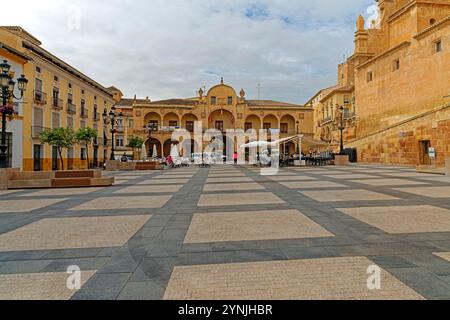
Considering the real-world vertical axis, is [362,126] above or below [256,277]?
above

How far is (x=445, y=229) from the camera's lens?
458cm

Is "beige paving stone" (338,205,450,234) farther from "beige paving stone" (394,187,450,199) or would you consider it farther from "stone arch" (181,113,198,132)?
"stone arch" (181,113,198,132)

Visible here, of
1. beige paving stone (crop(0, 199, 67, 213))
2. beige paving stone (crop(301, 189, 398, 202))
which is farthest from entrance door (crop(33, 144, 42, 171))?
beige paving stone (crop(301, 189, 398, 202))

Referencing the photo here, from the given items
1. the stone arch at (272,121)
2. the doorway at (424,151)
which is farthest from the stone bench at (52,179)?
the stone arch at (272,121)

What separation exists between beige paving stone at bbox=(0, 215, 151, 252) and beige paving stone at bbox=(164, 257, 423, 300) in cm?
173

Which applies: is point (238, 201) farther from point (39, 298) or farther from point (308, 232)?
point (39, 298)

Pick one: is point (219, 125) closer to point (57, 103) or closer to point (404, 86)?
point (57, 103)

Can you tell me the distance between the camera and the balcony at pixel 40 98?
21.5 metres

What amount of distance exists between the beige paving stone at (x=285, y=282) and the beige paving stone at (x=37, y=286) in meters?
0.99

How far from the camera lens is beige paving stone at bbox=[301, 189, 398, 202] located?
24.6 feet
